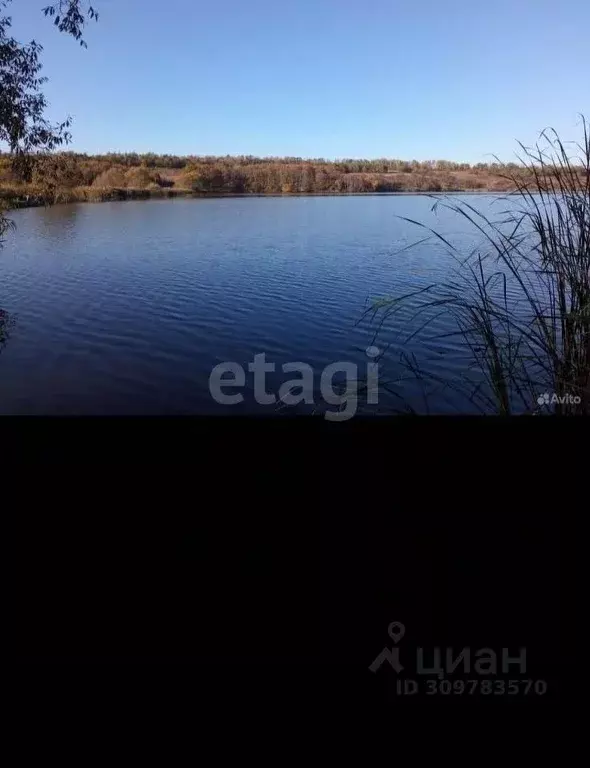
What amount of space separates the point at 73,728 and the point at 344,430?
529 millimetres

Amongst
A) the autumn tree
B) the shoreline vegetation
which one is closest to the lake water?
the shoreline vegetation

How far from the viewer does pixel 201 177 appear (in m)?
7.25

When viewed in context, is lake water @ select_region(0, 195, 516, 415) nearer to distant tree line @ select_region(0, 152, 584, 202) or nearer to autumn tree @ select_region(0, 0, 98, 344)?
distant tree line @ select_region(0, 152, 584, 202)

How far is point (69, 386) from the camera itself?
4.55m

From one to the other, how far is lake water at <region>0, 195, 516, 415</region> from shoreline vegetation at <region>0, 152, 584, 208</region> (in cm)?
53

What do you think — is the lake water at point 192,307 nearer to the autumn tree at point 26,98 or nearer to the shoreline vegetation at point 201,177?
the shoreline vegetation at point 201,177

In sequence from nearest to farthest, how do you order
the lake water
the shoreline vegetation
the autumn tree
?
the autumn tree
the shoreline vegetation
the lake water

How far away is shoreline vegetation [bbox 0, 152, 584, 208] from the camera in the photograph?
13.7 ft

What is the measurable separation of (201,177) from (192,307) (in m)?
2.37

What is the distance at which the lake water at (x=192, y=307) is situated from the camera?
172 inches

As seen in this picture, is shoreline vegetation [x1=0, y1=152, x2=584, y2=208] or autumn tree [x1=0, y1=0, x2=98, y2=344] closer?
autumn tree [x1=0, y1=0, x2=98, y2=344]

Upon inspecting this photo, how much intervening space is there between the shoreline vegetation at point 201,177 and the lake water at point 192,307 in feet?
1.74

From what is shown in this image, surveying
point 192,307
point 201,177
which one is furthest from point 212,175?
point 192,307

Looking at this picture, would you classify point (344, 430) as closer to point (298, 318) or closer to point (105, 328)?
point (298, 318)
